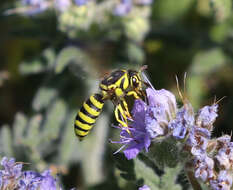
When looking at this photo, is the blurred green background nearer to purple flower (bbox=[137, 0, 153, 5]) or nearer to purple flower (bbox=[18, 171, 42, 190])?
purple flower (bbox=[137, 0, 153, 5])

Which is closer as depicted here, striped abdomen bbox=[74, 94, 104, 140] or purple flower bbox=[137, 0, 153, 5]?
striped abdomen bbox=[74, 94, 104, 140]

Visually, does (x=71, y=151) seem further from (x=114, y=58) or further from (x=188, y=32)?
(x=188, y=32)

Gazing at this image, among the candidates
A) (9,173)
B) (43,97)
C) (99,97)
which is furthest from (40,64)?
(9,173)

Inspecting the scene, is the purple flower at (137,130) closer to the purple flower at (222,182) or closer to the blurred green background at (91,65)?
the purple flower at (222,182)

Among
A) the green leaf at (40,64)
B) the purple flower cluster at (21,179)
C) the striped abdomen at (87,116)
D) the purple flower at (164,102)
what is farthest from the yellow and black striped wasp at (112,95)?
the green leaf at (40,64)

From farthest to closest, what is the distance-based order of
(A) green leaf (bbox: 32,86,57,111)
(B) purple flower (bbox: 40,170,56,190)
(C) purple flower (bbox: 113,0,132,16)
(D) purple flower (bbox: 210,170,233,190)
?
(A) green leaf (bbox: 32,86,57,111)
(C) purple flower (bbox: 113,0,132,16)
(B) purple flower (bbox: 40,170,56,190)
(D) purple flower (bbox: 210,170,233,190)

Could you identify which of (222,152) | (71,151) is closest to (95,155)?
(71,151)

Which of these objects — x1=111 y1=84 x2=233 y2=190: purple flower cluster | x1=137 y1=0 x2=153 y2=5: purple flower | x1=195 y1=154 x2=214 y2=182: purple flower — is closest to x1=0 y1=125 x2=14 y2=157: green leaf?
x1=111 y1=84 x2=233 y2=190: purple flower cluster
